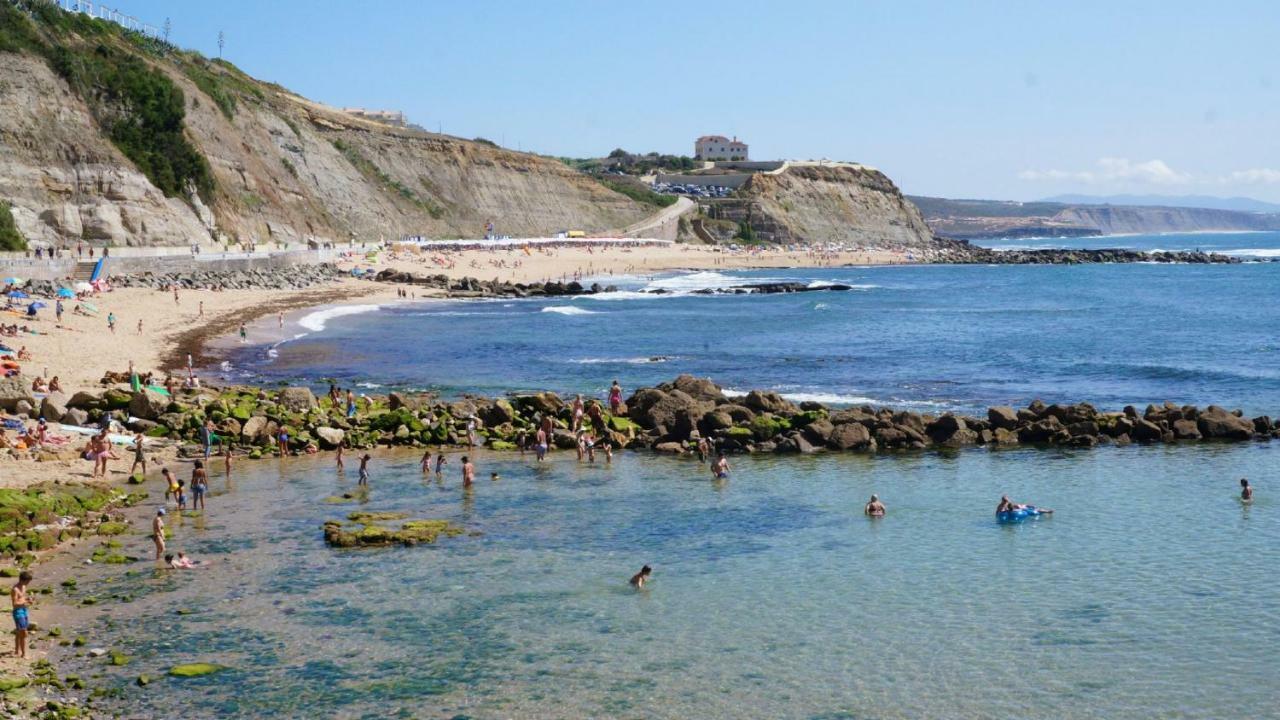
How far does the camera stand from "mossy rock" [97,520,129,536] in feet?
69.5

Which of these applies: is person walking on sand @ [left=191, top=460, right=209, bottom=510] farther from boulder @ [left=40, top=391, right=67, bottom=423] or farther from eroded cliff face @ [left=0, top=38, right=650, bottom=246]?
eroded cliff face @ [left=0, top=38, right=650, bottom=246]

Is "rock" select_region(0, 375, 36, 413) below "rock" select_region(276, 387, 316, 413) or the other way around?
the other way around

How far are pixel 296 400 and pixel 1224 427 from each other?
986 inches

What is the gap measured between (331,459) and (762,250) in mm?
119034

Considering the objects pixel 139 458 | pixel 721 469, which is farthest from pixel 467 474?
pixel 139 458

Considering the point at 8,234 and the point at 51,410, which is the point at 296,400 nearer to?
the point at 51,410

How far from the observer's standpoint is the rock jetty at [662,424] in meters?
29.9

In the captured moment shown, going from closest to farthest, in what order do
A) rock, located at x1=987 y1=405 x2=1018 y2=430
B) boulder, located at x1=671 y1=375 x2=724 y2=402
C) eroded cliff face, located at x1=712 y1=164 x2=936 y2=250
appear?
rock, located at x1=987 y1=405 x2=1018 y2=430
boulder, located at x1=671 y1=375 x2=724 y2=402
eroded cliff face, located at x1=712 y1=164 x2=936 y2=250

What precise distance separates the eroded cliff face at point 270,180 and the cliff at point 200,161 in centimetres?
13

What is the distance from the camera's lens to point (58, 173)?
207ft

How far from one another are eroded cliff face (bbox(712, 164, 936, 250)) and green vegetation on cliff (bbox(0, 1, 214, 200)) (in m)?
92.4

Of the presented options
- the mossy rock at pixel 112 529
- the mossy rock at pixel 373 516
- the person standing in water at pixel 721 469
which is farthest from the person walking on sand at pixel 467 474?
the mossy rock at pixel 112 529

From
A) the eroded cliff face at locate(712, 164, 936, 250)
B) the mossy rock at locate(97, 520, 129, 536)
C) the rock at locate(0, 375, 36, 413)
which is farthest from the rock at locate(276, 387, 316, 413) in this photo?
the eroded cliff face at locate(712, 164, 936, 250)

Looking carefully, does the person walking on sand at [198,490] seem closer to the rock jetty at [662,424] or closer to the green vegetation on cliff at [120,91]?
the rock jetty at [662,424]
